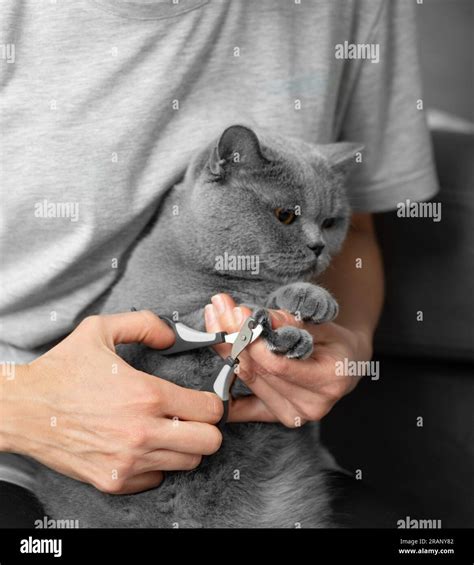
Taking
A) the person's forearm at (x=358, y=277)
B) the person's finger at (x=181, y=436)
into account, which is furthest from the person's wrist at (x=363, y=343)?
the person's finger at (x=181, y=436)

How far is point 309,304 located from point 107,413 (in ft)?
0.88

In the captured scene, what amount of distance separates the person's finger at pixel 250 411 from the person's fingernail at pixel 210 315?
0.46 ft

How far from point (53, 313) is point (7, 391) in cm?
17

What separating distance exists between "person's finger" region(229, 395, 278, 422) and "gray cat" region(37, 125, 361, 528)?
18mm

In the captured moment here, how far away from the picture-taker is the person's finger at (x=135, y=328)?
0.81 meters

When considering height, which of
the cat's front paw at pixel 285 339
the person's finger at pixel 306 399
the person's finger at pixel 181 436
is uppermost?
the cat's front paw at pixel 285 339

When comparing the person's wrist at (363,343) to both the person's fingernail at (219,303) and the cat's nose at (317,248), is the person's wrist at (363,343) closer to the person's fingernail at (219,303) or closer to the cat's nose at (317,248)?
the cat's nose at (317,248)

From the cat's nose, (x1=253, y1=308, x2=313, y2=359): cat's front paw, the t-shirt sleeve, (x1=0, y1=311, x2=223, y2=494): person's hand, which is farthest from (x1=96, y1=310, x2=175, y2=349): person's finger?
the t-shirt sleeve

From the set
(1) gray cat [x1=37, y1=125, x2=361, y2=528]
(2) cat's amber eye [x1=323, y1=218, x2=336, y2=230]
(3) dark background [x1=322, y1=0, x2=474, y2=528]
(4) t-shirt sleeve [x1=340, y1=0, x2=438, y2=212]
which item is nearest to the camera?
(1) gray cat [x1=37, y1=125, x2=361, y2=528]

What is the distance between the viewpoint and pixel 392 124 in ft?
3.87

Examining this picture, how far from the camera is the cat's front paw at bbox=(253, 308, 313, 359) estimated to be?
761 millimetres

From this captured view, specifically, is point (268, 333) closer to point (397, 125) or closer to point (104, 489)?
point (104, 489)

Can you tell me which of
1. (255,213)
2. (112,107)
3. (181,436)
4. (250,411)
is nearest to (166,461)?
(181,436)

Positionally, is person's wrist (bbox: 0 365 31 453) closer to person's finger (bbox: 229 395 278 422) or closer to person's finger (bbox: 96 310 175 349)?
person's finger (bbox: 96 310 175 349)
